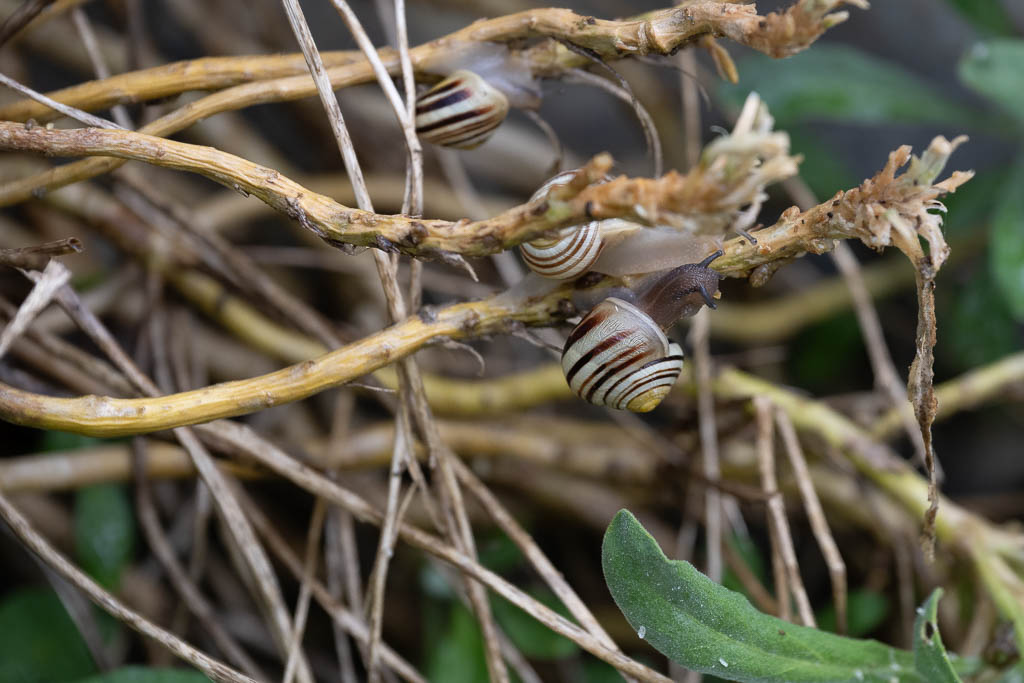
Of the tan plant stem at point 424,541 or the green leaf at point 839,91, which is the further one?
the green leaf at point 839,91

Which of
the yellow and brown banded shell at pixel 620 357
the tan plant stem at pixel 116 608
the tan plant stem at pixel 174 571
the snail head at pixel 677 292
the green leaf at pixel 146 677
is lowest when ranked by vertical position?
the green leaf at pixel 146 677

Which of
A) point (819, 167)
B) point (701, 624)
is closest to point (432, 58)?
point (701, 624)

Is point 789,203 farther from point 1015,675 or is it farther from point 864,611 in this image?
point 1015,675

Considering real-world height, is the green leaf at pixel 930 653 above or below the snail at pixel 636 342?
below

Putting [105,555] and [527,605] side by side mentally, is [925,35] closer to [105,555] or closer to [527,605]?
[527,605]

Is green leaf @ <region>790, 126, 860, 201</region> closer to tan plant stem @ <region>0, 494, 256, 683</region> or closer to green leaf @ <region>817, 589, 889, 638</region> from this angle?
green leaf @ <region>817, 589, 889, 638</region>

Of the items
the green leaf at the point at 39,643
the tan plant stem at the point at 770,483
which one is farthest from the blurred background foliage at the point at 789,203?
the tan plant stem at the point at 770,483

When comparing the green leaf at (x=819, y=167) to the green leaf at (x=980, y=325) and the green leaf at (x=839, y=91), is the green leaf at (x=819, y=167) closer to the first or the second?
the green leaf at (x=839, y=91)
